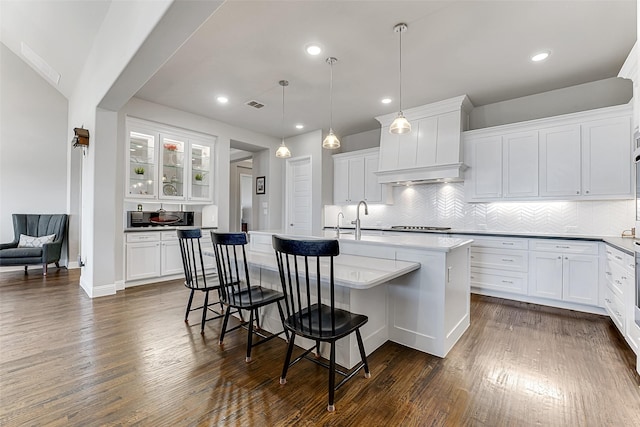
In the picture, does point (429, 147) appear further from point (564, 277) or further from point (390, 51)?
point (564, 277)

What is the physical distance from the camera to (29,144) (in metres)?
5.30

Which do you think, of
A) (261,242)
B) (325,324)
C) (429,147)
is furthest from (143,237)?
(429,147)

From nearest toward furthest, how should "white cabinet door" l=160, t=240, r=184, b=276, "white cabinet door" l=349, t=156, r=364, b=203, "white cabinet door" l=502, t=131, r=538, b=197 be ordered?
"white cabinet door" l=502, t=131, r=538, b=197 < "white cabinet door" l=160, t=240, r=184, b=276 < "white cabinet door" l=349, t=156, r=364, b=203

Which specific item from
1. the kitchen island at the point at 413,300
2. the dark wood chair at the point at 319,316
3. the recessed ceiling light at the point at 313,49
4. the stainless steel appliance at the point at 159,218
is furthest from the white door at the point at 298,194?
the dark wood chair at the point at 319,316

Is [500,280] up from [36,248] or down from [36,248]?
down

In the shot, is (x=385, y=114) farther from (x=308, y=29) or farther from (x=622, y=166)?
(x=622, y=166)

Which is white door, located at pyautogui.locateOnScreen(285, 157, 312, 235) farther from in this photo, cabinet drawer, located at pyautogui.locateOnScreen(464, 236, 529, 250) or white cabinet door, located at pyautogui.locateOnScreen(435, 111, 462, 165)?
cabinet drawer, located at pyautogui.locateOnScreen(464, 236, 529, 250)

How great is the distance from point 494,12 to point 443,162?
2120mm

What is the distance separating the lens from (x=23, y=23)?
3996 mm

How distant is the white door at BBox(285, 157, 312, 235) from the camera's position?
19.8ft

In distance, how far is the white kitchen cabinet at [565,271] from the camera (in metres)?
3.24

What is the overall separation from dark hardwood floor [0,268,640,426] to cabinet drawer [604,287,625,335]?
15cm

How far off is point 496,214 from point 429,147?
4.75 ft

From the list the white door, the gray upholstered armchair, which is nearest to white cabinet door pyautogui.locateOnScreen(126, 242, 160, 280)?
the gray upholstered armchair
